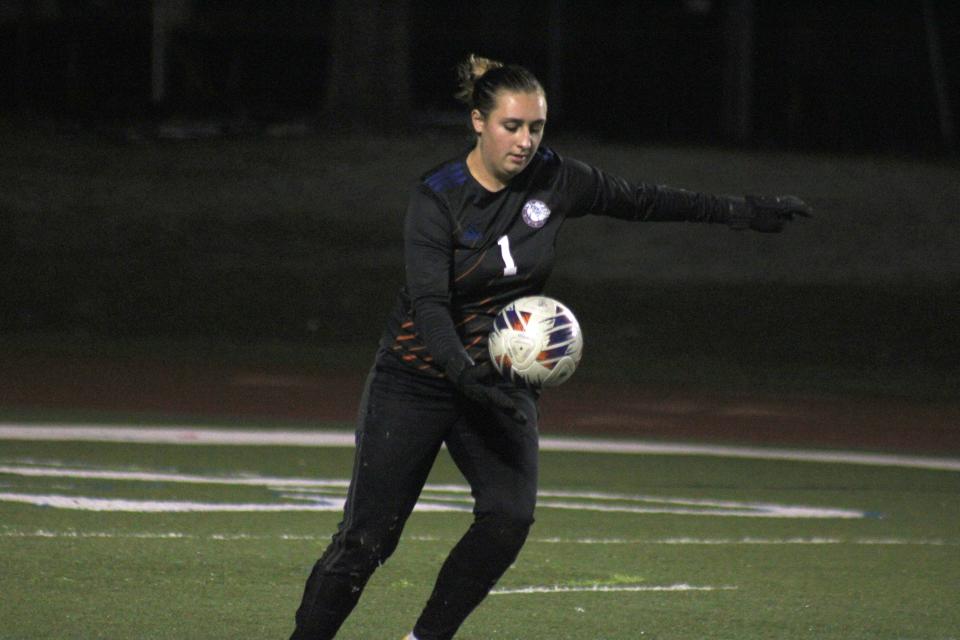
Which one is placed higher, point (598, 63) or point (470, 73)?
point (470, 73)

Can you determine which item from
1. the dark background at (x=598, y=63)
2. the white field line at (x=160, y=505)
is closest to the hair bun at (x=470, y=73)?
the white field line at (x=160, y=505)

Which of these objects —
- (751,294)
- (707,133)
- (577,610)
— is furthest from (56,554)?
(707,133)

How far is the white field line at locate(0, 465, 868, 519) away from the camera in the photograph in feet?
32.7

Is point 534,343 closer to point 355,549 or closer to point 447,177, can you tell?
point 447,177

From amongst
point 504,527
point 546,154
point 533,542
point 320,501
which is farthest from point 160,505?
point 546,154

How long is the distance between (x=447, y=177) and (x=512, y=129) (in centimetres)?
26

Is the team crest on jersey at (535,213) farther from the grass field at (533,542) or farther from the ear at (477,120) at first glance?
the grass field at (533,542)

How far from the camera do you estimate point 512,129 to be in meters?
5.84

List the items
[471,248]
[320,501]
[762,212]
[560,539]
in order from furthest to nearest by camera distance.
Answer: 1. [320,501]
2. [560,539]
3. [762,212]
4. [471,248]

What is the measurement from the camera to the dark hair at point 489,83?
231 inches

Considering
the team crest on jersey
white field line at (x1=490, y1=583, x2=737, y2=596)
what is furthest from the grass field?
the team crest on jersey

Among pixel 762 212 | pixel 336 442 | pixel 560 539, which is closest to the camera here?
pixel 762 212

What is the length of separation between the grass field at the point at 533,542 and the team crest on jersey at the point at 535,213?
1936 millimetres

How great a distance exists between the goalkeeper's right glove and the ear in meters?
0.76
